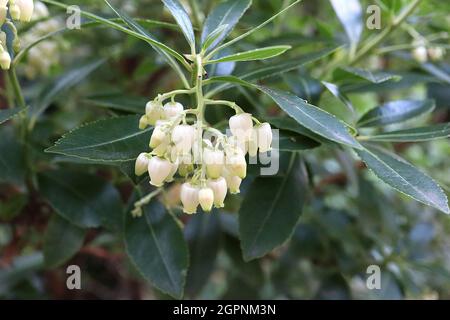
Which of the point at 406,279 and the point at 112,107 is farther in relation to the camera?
the point at 406,279

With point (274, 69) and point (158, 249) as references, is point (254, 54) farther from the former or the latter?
point (158, 249)

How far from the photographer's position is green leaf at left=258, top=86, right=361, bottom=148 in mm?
617

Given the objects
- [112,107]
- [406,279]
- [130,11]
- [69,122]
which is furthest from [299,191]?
[130,11]

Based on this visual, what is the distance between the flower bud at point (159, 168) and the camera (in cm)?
64

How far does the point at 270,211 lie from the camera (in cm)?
89

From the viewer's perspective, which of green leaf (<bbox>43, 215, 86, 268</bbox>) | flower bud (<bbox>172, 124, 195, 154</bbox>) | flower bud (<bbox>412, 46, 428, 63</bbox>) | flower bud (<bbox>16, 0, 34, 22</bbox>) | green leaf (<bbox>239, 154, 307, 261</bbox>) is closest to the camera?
flower bud (<bbox>172, 124, 195, 154</bbox>)

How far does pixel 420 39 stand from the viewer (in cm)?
116

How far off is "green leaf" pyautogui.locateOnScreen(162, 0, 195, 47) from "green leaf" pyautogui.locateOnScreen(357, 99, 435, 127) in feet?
1.19

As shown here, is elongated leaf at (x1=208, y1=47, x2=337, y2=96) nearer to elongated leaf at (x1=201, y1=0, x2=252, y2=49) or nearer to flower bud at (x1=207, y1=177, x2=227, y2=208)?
elongated leaf at (x1=201, y1=0, x2=252, y2=49)

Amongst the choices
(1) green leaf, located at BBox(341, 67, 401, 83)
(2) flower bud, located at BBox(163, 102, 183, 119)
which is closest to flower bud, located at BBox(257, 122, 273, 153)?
(2) flower bud, located at BBox(163, 102, 183, 119)

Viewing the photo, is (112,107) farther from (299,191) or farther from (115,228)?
(299,191)

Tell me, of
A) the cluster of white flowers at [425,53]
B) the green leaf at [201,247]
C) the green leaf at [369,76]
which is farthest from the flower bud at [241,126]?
the cluster of white flowers at [425,53]

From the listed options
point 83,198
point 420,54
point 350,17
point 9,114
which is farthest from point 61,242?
point 420,54
